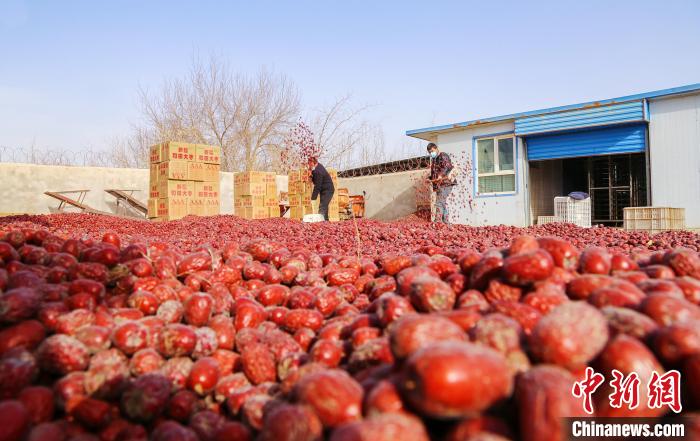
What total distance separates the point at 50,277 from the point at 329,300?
1619 millimetres

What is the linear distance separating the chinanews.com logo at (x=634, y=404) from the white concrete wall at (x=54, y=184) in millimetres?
19027

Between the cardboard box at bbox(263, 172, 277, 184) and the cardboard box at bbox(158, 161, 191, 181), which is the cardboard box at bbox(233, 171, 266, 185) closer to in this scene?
the cardboard box at bbox(263, 172, 277, 184)

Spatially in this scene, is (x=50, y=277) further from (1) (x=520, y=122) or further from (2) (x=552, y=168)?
(2) (x=552, y=168)

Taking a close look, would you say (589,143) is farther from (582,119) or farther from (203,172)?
(203,172)

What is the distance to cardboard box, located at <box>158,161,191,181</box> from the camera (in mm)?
11922

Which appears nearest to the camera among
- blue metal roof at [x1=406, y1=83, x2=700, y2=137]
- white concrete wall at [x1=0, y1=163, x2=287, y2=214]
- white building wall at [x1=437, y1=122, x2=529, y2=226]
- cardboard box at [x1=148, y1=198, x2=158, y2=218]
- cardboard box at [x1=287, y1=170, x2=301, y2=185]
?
blue metal roof at [x1=406, y1=83, x2=700, y2=137]

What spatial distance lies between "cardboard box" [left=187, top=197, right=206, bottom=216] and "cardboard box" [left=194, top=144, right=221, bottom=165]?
1.11 meters

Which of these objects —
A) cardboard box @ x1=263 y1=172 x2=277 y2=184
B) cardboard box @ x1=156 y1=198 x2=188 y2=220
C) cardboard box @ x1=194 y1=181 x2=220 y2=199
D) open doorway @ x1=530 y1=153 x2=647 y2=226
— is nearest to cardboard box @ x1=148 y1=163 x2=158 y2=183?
cardboard box @ x1=156 y1=198 x2=188 y2=220

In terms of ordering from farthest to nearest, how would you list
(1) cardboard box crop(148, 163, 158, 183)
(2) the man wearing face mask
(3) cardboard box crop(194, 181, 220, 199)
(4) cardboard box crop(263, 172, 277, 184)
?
(4) cardboard box crop(263, 172, 277, 184) < (2) the man wearing face mask < (3) cardboard box crop(194, 181, 220, 199) < (1) cardboard box crop(148, 163, 158, 183)

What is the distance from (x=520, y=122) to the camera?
13633mm

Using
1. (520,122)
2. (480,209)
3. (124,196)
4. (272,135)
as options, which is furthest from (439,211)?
(272,135)

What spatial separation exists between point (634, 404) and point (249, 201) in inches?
601

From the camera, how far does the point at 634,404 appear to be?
1.24 metres

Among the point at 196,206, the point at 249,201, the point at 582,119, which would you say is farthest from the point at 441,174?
the point at 196,206
